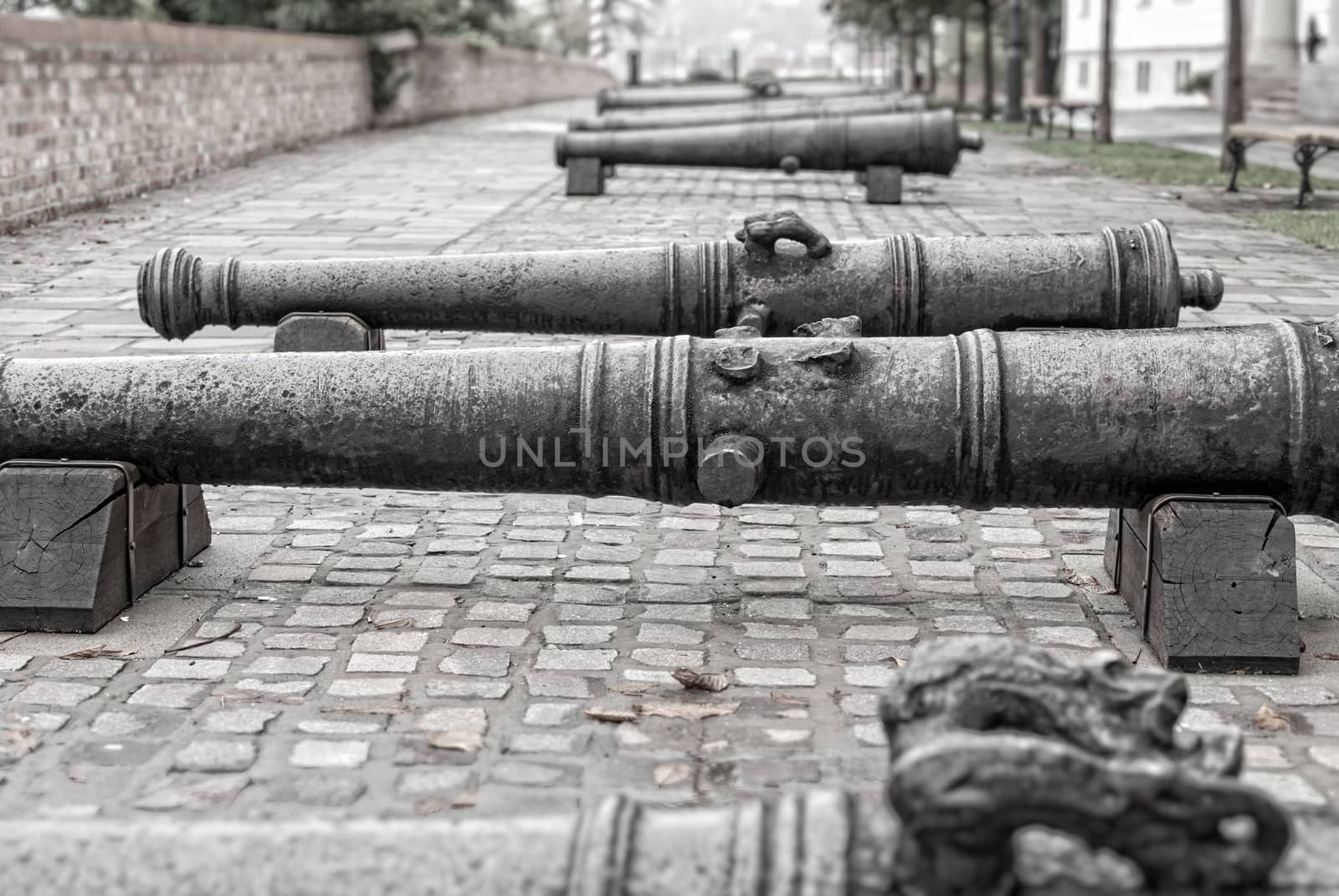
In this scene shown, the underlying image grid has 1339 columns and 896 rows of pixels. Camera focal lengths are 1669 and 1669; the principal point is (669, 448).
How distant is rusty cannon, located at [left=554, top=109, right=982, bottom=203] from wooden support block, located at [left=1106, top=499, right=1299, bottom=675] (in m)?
10.7

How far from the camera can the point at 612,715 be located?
3607mm

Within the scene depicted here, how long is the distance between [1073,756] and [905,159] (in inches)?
510

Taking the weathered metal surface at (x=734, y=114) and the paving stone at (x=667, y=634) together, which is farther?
the weathered metal surface at (x=734, y=114)

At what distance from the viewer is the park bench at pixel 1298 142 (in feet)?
44.9

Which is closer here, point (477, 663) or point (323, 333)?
point (477, 663)

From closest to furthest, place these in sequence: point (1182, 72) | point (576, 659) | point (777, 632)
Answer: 1. point (576, 659)
2. point (777, 632)
3. point (1182, 72)

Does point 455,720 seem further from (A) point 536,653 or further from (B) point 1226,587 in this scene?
(B) point 1226,587

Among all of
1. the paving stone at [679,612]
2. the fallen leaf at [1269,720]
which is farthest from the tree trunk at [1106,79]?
the fallen leaf at [1269,720]

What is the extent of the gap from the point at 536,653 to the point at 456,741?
2.03 feet

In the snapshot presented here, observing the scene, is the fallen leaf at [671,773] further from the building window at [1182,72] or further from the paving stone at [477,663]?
the building window at [1182,72]

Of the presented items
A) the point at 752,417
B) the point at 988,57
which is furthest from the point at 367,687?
the point at 988,57

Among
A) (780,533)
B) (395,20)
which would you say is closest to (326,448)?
(780,533)

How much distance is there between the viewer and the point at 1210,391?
3.99 m

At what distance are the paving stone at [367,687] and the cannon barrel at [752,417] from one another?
0.61 metres
